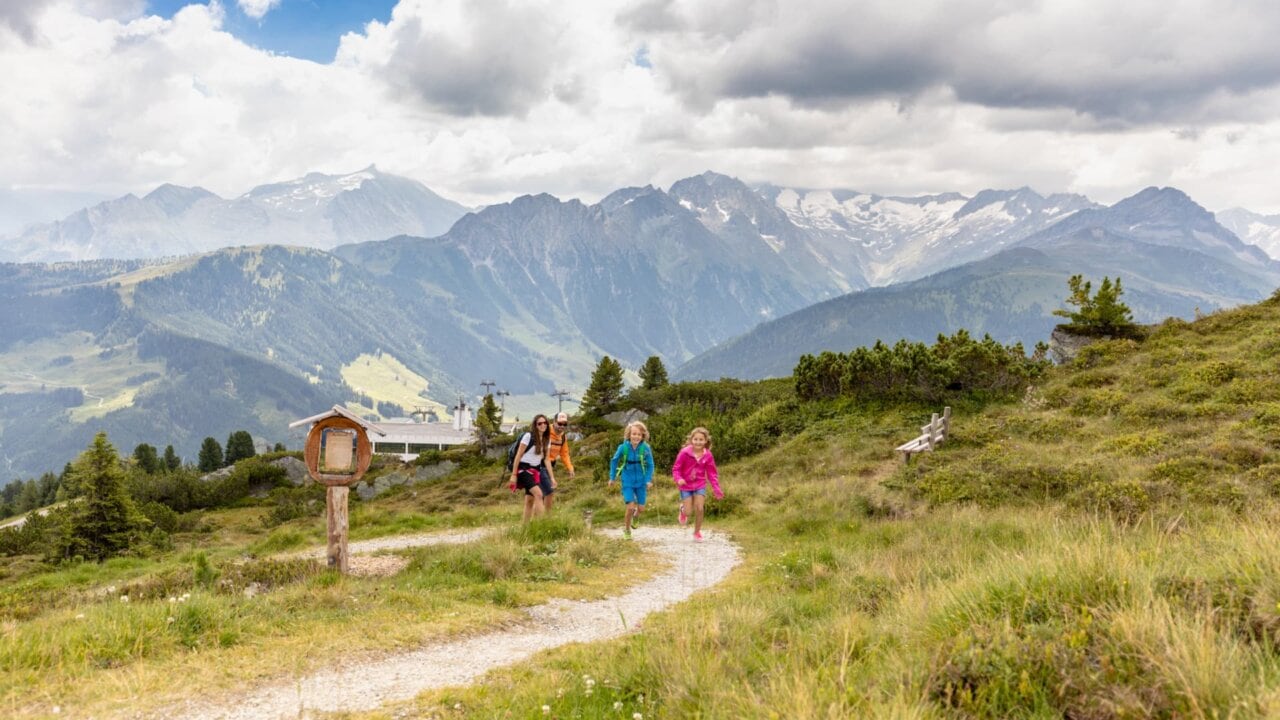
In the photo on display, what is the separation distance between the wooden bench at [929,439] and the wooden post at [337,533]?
14.5 m

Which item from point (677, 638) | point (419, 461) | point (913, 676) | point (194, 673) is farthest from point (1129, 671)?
point (419, 461)

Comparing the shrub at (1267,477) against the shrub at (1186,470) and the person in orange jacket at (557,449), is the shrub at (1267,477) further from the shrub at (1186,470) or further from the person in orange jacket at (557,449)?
the person in orange jacket at (557,449)

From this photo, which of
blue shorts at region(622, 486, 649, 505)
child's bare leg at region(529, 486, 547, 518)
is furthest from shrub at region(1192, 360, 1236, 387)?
child's bare leg at region(529, 486, 547, 518)

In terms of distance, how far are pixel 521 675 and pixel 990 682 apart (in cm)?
365

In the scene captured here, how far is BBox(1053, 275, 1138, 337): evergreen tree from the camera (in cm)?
2945

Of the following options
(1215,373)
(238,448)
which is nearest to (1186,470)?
(1215,373)

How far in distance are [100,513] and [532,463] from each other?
20.5 meters

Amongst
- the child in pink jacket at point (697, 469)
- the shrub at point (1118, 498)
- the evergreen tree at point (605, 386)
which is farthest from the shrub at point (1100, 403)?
the evergreen tree at point (605, 386)

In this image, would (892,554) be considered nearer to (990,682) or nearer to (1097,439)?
(990,682)

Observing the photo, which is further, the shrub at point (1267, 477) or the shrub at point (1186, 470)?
the shrub at point (1186, 470)

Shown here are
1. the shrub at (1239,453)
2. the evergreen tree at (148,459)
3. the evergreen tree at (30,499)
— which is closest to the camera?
the shrub at (1239,453)

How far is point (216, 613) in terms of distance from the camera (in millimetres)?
6984

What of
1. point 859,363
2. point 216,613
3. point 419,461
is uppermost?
point 859,363

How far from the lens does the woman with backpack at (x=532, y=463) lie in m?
14.7
